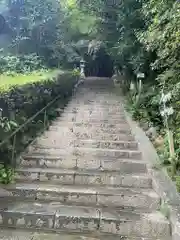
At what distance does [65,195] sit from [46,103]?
12.8 ft

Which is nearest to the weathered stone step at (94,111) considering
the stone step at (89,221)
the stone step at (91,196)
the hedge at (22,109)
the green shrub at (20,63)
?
the hedge at (22,109)

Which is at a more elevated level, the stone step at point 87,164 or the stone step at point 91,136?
the stone step at point 91,136

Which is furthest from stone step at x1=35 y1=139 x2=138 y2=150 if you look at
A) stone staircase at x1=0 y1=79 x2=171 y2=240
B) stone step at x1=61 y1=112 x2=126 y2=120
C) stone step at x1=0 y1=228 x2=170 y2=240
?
stone step at x1=0 y1=228 x2=170 y2=240

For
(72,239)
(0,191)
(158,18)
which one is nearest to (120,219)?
(72,239)

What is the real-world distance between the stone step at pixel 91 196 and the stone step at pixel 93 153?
3.97 ft

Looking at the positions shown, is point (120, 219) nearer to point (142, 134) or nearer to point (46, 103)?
point (142, 134)

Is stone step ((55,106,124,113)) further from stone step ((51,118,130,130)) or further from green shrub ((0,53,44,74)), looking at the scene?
green shrub ((0,53,44,74))

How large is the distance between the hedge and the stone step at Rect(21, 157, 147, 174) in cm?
40

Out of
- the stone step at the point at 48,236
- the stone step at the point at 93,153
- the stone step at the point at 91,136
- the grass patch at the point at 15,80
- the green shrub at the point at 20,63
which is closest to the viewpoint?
the stone step at the point at 48,236

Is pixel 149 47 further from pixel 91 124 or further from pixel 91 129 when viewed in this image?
pixel 91 124

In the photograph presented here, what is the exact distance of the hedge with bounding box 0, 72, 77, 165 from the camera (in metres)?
5.02

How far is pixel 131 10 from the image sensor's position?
995 cm

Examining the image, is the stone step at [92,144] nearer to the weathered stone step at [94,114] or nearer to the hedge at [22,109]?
the hedge at [22,109]

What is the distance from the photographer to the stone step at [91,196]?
440cm
